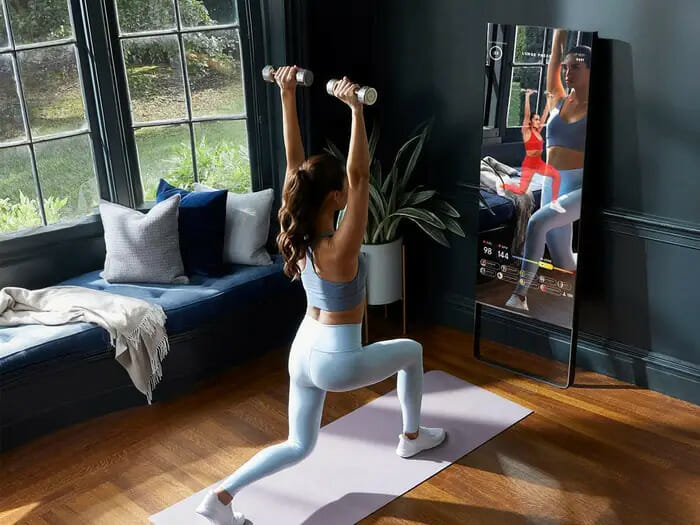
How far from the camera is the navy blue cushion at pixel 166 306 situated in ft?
11.5

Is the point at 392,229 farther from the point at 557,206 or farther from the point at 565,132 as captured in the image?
the point at 565,132

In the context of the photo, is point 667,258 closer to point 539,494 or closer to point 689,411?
point 689,411

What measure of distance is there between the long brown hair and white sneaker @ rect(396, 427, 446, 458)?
111cm

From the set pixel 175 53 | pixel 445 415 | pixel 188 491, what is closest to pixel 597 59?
pixel 445 415

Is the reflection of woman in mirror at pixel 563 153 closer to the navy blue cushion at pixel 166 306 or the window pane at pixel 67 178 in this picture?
the navy blue cushion at pixel 166 306

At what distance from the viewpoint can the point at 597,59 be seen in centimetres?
371

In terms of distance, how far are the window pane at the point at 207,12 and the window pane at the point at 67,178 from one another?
0.80 meters

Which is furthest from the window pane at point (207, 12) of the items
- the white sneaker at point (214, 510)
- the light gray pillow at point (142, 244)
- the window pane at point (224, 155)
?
the white sneaker at point (214, 510)

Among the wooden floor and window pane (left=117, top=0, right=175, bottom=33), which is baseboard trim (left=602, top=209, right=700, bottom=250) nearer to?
the wooden floor

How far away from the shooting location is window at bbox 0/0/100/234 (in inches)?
151

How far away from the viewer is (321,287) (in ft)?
9.39

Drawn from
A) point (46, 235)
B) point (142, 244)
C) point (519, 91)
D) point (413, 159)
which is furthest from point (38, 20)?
point (519, 91)

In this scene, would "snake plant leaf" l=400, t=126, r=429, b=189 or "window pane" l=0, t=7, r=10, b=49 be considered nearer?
"window pane" l=0, t=7, r=10, b=49

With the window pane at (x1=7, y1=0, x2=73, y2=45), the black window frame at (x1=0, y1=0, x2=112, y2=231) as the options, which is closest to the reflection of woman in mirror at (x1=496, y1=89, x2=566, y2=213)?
the black window frame at (x1=0, y1=0, x2=112, y2=231)
